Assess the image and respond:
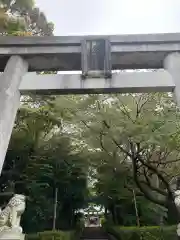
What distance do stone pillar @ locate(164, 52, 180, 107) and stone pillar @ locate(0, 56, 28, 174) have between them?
3483mm

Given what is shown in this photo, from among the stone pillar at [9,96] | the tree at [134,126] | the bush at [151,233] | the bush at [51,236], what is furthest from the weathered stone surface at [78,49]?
the bush at [151,233]

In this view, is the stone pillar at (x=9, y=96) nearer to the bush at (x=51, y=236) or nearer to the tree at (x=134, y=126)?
the tree at (x=134, y=126)

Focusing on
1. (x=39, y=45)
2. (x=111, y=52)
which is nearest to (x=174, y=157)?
(x=111, y=52)

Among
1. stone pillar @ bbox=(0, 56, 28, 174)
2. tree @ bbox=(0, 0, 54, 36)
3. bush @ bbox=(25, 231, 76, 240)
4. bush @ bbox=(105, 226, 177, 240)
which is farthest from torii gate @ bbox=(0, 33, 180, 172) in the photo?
bush @ bbox=(105, 226, 177, 240)

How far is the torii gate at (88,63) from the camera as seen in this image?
6.01 meters

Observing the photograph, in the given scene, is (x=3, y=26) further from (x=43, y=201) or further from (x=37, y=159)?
(x=43, y=201)

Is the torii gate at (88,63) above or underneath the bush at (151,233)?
above

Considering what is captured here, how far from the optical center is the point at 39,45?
6535 mm

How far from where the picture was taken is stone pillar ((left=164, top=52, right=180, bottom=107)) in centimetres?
587

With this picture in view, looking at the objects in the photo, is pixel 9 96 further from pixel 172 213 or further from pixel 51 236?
pixel 172 213

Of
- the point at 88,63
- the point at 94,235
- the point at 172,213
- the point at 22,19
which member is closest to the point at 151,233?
the point at 172,213

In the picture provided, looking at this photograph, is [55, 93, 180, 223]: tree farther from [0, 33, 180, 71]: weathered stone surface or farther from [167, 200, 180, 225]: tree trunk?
[0, 33, 180, 71]: weathered stone surface

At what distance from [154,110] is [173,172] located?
3.94 metres

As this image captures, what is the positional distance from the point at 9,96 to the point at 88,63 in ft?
6.57
